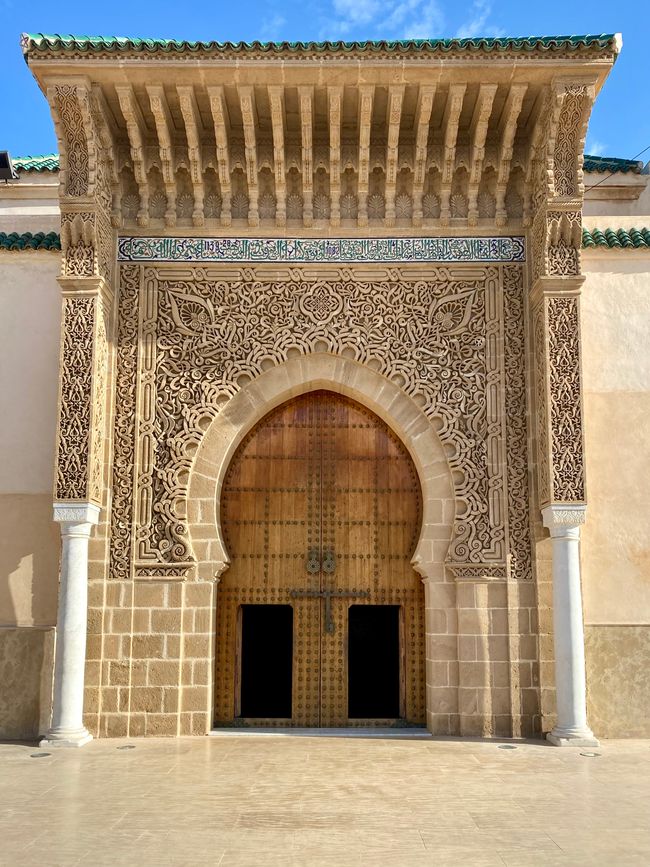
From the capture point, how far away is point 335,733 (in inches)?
229

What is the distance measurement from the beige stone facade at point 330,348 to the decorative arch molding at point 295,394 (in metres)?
0.02

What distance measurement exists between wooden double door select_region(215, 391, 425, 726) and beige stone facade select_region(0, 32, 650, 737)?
0.25 meters

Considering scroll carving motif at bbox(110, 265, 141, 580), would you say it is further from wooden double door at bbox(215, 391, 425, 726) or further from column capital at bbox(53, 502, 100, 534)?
wooden double door at bbox(215, 391, 425, 726)

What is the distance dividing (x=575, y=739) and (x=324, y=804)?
204 centimetres

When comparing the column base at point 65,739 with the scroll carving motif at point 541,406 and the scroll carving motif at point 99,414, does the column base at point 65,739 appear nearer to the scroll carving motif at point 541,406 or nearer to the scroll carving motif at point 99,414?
the scroll carving motif at point 99,414

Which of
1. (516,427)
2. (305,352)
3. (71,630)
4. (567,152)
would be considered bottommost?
(71,630)

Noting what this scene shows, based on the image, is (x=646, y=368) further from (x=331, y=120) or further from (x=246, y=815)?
(x=246, y=815)

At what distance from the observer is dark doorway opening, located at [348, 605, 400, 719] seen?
6.03 meters

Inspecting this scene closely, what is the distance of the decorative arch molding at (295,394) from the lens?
587cm

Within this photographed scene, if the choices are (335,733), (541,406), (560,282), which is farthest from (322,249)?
(335,733)

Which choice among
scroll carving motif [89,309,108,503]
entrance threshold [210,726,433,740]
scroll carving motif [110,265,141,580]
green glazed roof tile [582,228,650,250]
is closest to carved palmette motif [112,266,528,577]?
scroll carving motif [110,265,141,580]

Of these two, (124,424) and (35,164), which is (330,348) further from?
(35,164)

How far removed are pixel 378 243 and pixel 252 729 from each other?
3.39 m

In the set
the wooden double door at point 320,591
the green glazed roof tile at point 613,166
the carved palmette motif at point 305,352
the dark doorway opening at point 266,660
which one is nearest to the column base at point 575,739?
the wooden double door at point 320,591
